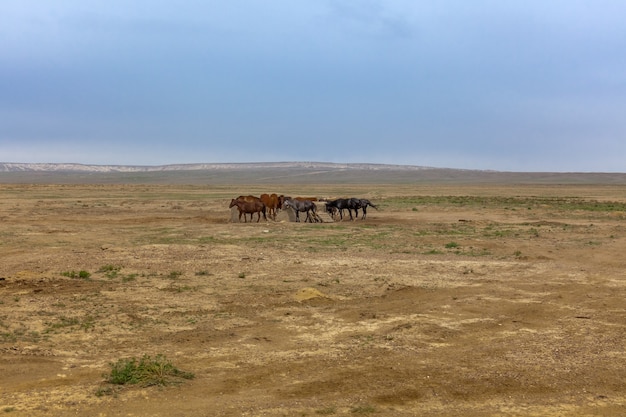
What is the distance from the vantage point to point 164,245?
19609 mm

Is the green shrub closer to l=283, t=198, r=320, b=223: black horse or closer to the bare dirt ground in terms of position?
the bare dirt ground

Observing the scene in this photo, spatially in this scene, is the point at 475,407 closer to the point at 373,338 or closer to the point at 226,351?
the point at 373,338

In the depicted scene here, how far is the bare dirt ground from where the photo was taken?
6.96m

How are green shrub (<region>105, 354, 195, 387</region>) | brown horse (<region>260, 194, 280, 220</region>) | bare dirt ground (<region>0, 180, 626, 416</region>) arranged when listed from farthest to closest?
brown horse (<region>260, 194, 280, 220</region>), green shrub (<region>105, 354, 195, 387</region>), bare dirt ground (<region>0, 180, 626, 416</region>)

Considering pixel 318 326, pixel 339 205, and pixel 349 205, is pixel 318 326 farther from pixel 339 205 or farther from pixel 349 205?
pixel 339 205

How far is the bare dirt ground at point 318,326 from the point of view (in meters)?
6.96

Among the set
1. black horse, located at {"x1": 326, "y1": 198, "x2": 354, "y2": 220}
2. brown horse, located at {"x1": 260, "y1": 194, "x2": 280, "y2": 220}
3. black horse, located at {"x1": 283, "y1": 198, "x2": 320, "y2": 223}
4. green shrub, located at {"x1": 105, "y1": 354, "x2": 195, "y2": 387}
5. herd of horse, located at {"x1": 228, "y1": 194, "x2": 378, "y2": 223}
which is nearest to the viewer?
green shrub, located at {"x1": 105, "y1": 354, "x2": 195, "y2": 387}

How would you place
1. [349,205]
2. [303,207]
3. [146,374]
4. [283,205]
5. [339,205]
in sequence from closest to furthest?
[146,374] < [303,207] < [283,205] < [349,205] < [339,205]

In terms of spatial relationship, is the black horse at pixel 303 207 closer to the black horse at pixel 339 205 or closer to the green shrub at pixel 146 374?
the black horse at pixel 339 205

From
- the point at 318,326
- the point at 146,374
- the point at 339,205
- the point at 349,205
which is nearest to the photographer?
the point at 146,374

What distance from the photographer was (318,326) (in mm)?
10297

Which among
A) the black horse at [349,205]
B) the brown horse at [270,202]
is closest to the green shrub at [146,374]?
the brown horse at [270,202]

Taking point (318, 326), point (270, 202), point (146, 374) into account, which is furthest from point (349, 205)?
point (146, 374)

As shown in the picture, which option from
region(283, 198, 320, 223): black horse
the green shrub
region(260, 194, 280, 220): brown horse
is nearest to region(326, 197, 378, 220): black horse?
region(283, 198, 320, 223): black horse
